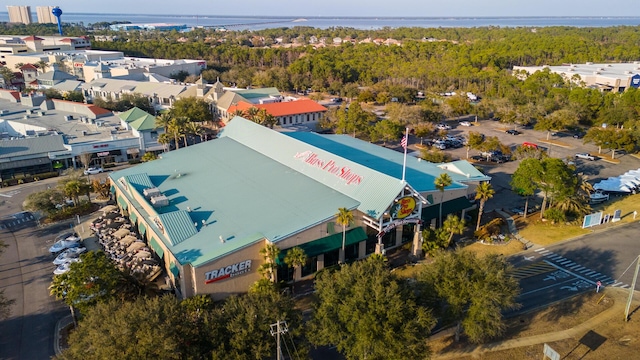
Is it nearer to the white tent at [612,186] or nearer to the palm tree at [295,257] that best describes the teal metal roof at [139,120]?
the palm tree at [295,257]

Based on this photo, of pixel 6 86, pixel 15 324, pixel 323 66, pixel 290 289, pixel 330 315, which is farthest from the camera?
pixel 323 66

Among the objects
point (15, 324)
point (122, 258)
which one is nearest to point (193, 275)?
point (122, 258)

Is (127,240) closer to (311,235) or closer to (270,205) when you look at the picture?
(270,205)

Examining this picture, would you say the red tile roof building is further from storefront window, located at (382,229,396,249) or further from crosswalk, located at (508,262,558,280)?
crosswalk, located at (508,262,558,280)

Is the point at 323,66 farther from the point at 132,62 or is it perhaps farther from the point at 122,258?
the point at 122,258

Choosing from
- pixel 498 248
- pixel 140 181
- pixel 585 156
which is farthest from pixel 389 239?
pixel 585 156

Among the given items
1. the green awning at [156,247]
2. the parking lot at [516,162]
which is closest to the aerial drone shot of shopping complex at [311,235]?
the green awning at [156,247]
